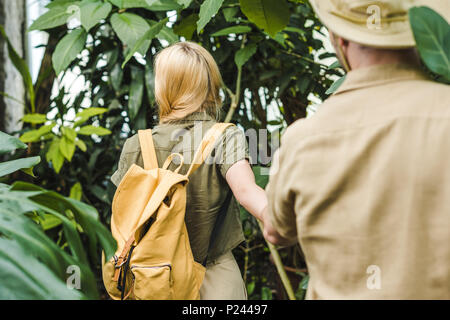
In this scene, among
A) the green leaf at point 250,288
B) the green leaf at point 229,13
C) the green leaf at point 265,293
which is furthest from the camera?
the green leaf at point 250,288

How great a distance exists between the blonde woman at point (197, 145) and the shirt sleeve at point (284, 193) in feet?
1.53

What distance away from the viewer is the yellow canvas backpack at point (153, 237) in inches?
46.1

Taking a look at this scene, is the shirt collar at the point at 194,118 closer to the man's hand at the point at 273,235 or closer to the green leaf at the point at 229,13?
the man's hand at the point at 273,235

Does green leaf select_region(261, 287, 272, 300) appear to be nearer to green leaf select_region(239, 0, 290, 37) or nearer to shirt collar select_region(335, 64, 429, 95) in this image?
green leaf select_region(239, 0, 290, 37)

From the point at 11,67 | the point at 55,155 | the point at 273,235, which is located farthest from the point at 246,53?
the point at 11,67

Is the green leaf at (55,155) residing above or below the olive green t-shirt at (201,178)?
below

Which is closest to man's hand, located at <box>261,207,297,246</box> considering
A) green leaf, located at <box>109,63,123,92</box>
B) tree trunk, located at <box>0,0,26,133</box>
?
green leaf, located at <box>109,63,123,92</box>

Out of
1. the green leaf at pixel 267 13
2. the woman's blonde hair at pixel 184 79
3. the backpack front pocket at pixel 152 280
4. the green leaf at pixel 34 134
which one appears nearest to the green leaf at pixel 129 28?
the woman's blonde hair at pixel 184 79

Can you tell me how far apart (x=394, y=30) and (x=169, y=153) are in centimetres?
79

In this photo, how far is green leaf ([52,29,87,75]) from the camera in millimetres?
1916

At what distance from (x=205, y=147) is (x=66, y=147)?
4.63 feet

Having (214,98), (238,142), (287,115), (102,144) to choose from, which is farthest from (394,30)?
(102,144)

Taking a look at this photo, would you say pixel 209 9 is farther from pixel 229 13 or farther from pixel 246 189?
pixel 229 13
